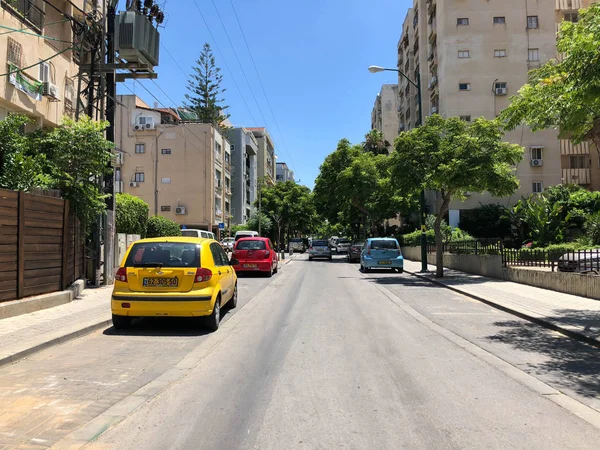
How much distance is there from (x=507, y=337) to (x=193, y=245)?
5773mm

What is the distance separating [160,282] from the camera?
8.55 meters

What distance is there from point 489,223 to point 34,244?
3483 cm

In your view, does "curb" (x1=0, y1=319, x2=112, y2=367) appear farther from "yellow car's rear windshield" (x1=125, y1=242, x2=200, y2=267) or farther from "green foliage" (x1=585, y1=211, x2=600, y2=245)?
"green foliage" (x1=585, y1=211, x2=600, y2=245)

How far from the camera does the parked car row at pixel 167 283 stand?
8.43m

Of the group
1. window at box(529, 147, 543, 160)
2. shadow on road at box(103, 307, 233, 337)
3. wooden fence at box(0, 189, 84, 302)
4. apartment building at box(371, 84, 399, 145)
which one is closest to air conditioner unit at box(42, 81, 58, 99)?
wooden fence at box(0, 189, 84, 302)

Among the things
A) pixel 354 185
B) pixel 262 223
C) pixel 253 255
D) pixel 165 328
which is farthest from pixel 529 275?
→ pixel 262 223

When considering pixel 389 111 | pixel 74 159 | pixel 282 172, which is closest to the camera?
pixel 74 159

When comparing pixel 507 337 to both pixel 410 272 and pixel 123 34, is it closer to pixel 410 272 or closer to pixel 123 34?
pixel 123 34

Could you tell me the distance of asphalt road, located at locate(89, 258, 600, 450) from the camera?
4.11 meters

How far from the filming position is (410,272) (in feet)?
79.0

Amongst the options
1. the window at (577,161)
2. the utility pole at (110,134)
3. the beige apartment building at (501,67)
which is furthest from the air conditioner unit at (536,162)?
the utility pole at (110,134)

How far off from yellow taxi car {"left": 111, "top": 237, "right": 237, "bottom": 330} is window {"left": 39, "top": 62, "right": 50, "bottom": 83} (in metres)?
11.9

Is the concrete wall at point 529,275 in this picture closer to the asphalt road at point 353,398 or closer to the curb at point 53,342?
the asphalt road at point 353,398

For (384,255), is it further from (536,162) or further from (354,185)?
(536,162)
